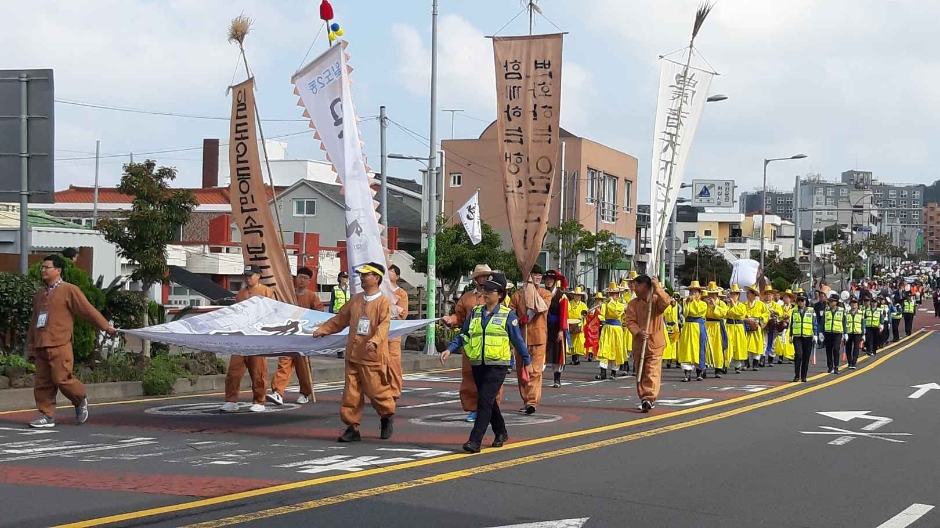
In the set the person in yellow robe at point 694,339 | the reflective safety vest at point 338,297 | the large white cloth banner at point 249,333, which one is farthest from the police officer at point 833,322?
the large white cloth banner at point 249,333

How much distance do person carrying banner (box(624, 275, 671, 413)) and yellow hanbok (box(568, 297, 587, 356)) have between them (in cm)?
953

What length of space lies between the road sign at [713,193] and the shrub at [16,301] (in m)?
41.6

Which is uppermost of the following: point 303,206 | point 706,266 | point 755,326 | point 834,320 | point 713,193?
point 713,193

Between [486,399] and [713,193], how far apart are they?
47.6 meters

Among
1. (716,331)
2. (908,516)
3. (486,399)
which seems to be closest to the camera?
(908,516)

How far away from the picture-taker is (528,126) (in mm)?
16469

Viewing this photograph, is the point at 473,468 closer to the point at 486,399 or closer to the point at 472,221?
the point at 486,399

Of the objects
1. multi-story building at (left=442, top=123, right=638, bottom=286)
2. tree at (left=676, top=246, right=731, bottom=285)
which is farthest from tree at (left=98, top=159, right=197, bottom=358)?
tree at (left=676, top=246, right=731, bottom=285)

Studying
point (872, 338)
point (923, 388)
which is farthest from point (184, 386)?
point (872, 338)

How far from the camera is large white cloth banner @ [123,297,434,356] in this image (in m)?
13.3

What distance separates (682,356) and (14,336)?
477 inches

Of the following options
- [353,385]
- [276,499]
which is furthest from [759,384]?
[276,499]

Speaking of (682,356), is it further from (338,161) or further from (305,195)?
(305,195)

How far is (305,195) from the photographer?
56.4 metres
